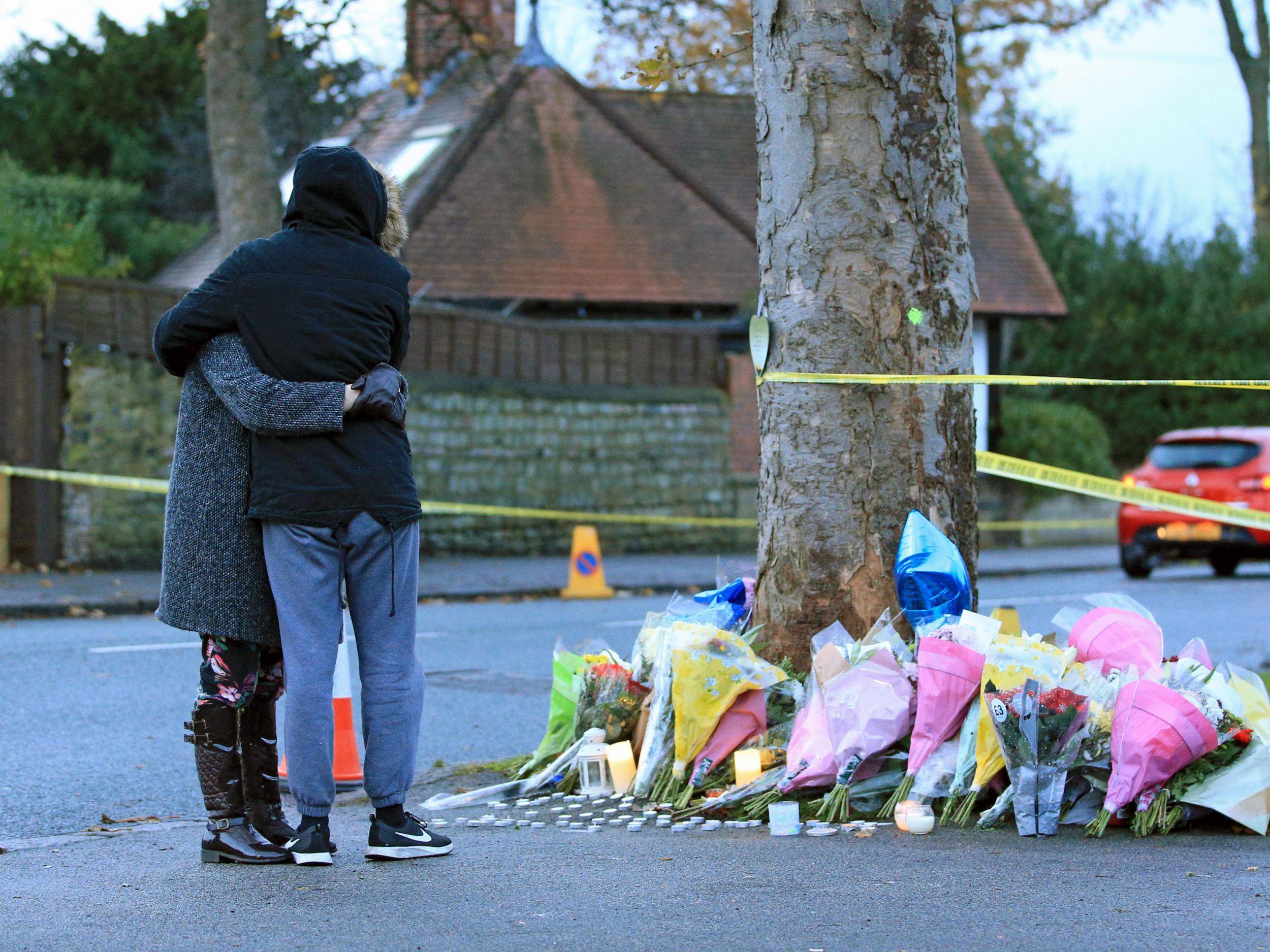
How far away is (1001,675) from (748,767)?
0.79m

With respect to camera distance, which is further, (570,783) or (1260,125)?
(1260,125)

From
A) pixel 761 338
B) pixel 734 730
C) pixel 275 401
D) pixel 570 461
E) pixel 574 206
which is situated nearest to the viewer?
pixel 275 401

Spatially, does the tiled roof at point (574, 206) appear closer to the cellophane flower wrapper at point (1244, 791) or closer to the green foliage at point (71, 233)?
the green foliage at point (71, 233)

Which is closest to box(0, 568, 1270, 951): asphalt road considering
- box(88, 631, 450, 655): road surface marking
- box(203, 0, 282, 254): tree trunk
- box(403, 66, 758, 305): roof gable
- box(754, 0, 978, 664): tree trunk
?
box(754, 0, 978, 664): tree trunk

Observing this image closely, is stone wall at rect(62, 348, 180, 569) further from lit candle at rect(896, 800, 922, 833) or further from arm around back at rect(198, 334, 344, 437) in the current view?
lit candle at rect(896, 800, 922, 833)

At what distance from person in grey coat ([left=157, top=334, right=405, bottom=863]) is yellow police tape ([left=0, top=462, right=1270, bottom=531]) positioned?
2393 mm

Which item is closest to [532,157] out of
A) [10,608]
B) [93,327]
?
[93,327]

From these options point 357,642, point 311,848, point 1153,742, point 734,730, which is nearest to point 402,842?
point 311,848

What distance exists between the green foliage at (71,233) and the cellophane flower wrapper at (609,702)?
10.3 m

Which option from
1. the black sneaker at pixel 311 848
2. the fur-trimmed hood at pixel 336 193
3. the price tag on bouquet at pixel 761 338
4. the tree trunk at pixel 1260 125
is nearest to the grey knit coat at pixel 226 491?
the fur-trimmed hood at pixel 336 193

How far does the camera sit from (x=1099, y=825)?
4133mm

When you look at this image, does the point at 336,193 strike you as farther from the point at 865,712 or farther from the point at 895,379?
the point at 865,712

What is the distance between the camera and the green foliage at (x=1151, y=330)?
29.3m

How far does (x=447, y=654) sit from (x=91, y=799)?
14.6ft
